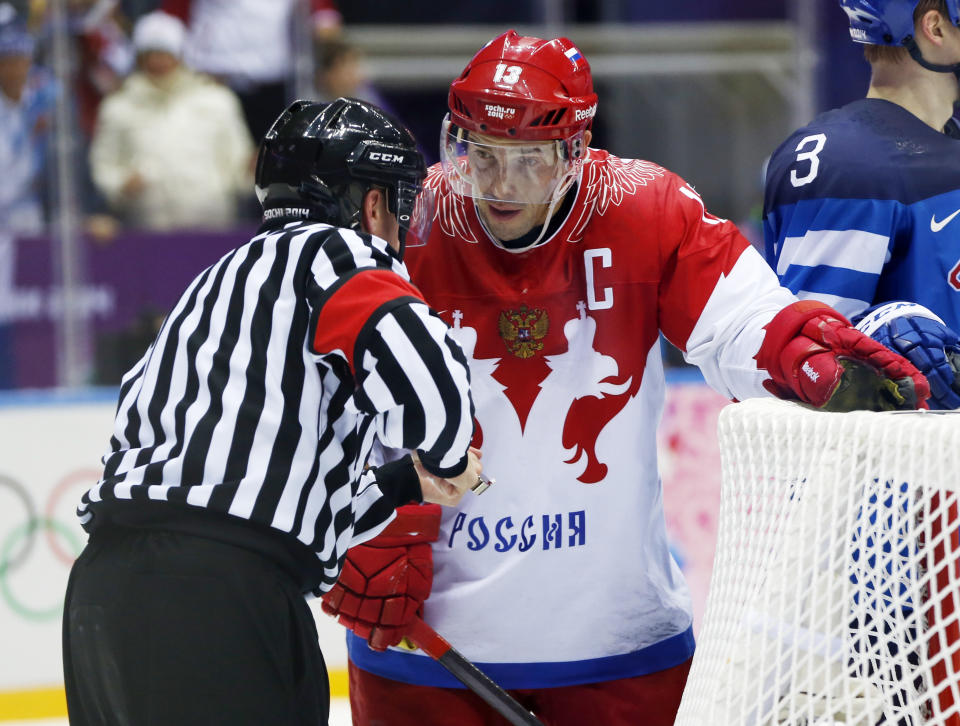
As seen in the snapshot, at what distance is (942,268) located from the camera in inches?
74.6

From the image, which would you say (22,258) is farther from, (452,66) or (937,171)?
(937,171)

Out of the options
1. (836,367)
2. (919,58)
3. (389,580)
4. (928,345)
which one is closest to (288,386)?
(389,580)

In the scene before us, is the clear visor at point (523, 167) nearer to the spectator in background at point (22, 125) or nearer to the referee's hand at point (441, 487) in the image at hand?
the referee's hand at point (441, 487)

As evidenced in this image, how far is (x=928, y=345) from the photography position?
1.73 m

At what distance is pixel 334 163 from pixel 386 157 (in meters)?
0.07

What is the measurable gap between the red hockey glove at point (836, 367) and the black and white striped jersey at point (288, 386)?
43 cm

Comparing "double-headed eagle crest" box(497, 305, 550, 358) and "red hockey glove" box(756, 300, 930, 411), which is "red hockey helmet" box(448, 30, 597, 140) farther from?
"red hockey glove" box(756, 300, 930, 411)

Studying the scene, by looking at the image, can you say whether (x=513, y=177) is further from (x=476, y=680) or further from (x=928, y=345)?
(x=476, y=680)

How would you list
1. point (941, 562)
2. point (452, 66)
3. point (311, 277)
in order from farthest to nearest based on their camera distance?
point (452, 66)
point (311, 277)
point (941, 562)

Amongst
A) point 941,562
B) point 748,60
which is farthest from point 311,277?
point 748,60

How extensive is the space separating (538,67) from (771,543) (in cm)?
76

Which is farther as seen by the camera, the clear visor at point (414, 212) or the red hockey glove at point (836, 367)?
the clear visor at point (414, 212)

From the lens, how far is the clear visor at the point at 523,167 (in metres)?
1.88

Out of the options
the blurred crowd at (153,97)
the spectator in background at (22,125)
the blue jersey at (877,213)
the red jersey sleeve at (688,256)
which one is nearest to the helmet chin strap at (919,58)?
the blue jersey at (877,213)
